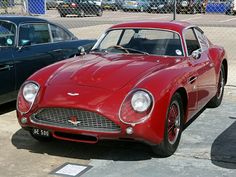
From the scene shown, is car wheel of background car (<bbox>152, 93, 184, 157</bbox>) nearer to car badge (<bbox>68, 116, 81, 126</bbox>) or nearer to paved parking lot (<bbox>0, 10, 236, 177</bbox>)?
paved parking lot (<bbox>0, 10, 236, 177</bbox>)

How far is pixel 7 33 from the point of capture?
6.95 meters

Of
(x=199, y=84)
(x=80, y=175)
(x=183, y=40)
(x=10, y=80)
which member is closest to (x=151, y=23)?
(x=183, y=40)

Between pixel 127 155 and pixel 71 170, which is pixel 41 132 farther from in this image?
pixel 127 155

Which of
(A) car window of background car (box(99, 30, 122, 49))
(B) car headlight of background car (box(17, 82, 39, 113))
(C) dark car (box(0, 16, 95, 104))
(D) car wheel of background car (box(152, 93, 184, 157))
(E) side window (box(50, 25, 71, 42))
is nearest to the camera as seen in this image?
(D) car wheel of background car (box(152, 93, 184, 157))

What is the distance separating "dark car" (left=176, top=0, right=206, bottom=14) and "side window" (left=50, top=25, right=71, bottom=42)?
25.3 metres

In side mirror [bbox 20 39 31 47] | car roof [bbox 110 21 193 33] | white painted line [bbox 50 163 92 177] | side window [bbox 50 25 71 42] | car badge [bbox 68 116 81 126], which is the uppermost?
car roof [bbox 110 21 193 33]

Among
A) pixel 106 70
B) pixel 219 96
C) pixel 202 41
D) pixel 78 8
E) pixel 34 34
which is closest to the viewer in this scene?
pixel 106 70

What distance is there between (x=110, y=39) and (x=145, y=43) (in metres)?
0.67

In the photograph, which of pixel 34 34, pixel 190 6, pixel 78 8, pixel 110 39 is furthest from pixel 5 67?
pixel 190 6

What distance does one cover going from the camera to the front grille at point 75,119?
454cm

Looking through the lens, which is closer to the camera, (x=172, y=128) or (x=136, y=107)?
(x=136, y=107)

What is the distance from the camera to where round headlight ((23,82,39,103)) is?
497 centimetres

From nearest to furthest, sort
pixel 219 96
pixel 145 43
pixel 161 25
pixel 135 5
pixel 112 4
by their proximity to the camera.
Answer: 1. pixel 145 43
2. pixel 161 25
3. pixel 219 96
4. pixel 135 5
5. pixel 112 4

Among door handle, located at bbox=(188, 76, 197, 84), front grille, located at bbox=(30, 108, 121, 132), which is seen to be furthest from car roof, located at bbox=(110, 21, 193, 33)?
front grille, located at bbox=(30, 108, 121, 132)
